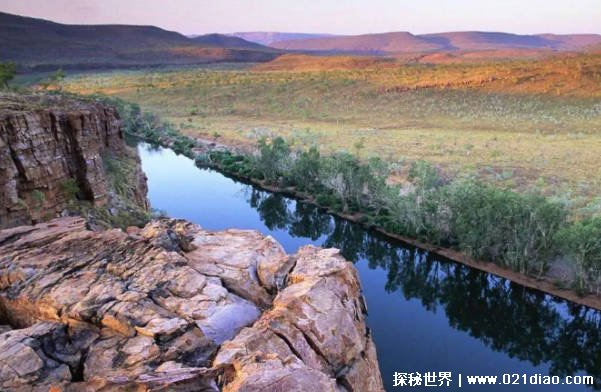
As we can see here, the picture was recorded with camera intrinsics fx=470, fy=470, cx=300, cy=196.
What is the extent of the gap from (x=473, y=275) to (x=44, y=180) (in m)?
23.8

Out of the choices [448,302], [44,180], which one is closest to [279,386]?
[44,180]

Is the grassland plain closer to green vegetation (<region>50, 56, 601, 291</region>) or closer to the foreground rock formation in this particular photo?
green vegetation (<region>50, 56, 601, 291</region>)

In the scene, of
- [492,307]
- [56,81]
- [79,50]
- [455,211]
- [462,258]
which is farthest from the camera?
[79,50]

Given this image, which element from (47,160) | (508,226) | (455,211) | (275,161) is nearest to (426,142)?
(275,161)

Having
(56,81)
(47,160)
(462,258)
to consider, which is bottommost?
(462,258)

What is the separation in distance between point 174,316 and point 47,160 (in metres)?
16.0

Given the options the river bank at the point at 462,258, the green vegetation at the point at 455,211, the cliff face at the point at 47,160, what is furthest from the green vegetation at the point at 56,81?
the cliff face at the point at 47,160

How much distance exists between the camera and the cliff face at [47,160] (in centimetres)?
1908

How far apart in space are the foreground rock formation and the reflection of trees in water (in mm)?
15816

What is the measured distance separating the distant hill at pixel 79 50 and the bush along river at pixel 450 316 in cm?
12800

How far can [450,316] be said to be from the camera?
83.8ft

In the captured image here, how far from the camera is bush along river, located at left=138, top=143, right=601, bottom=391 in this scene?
21.1 m

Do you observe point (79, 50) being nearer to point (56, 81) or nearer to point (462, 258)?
point (56, 81)

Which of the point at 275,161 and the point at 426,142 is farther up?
the point at 275,161
